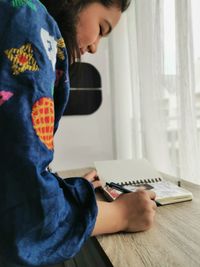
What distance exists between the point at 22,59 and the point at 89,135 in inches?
48.5

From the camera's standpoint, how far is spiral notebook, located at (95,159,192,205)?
63cm

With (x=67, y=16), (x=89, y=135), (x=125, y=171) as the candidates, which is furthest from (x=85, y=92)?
(x=67, y=16)

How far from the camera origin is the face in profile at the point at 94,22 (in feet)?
1.86

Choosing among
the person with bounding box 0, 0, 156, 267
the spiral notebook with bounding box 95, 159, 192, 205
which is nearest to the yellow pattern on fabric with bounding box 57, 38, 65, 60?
the person with bounding box 0, 0, 156, 267

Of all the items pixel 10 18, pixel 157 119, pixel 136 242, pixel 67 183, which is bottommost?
pixel 136 242

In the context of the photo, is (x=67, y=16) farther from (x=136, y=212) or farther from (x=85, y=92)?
(x=85, y=92)

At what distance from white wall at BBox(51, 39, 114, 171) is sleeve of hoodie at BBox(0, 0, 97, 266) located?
116cm

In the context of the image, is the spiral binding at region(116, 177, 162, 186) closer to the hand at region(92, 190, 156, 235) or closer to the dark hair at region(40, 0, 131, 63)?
the hand at region(92, 190, 156, 235)

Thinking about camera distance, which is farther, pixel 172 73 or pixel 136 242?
pixel 172 73

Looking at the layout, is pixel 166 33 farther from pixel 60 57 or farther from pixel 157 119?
pixel 60 57

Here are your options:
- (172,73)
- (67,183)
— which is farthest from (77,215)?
(172,73)

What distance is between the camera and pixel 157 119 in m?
1.21

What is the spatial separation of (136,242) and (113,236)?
0.04m

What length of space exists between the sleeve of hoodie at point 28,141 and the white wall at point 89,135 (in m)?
1.16
